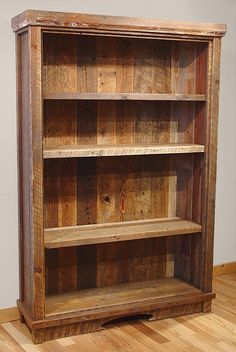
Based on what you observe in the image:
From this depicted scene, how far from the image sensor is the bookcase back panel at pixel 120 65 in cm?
288

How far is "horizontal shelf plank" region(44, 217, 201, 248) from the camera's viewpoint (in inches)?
110

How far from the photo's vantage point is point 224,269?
3803 mm

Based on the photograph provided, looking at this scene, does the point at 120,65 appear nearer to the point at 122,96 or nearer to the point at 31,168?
the point at 122,96

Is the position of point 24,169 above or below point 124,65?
below

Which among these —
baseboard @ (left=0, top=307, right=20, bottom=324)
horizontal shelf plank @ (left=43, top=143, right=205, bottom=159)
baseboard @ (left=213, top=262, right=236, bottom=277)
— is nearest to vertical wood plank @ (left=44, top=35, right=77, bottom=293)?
horizontal shelf plank @ (left=43, top=143, right=205, bottom=159)

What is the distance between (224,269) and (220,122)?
3.23 ft

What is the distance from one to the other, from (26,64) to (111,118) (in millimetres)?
603

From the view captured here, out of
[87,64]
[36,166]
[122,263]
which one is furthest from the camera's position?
[122,263]

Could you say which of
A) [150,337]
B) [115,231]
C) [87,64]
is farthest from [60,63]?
[150,337]

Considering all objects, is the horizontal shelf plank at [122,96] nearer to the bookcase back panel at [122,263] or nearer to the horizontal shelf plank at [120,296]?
the bookcase back panel at [122,263]

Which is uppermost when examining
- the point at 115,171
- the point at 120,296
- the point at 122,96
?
the point at 122,96

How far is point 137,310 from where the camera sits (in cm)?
293

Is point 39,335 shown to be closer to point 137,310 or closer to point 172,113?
point 137,310

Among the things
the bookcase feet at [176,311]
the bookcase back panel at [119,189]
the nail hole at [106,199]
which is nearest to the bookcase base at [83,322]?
the bookcase feet at [176,311]
